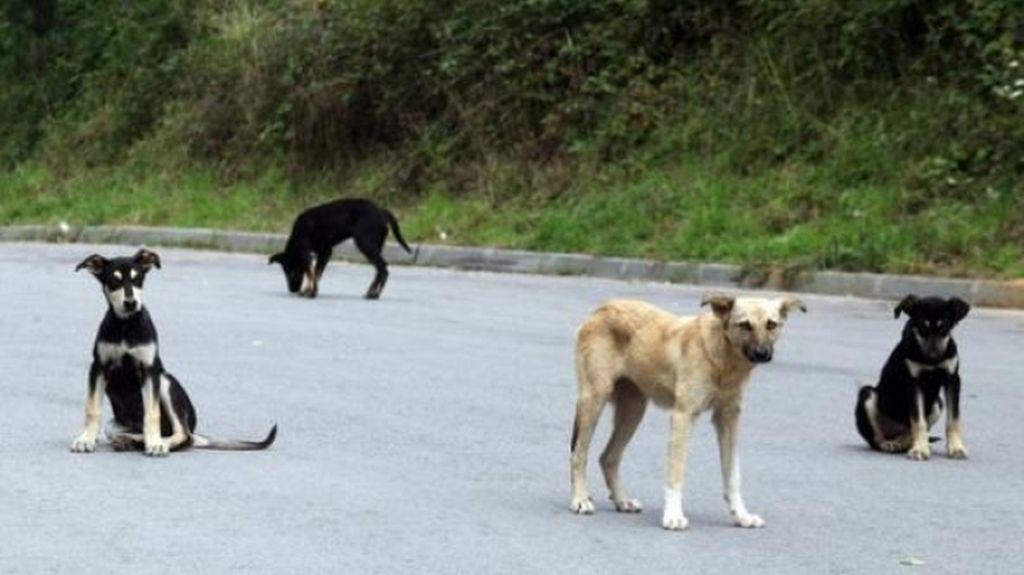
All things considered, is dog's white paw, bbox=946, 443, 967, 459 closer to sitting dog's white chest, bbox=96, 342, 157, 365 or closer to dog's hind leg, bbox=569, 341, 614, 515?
dog's hind leg, bbox=569, 341, 614, 515

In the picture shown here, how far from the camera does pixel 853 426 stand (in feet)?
37.5

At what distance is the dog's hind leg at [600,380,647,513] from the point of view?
887 cm

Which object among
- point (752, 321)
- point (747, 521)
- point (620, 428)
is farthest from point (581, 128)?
point (752, 321)

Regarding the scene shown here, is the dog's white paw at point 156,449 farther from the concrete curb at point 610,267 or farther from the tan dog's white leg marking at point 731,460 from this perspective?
the concrete curb at point 610,267

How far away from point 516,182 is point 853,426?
15741 millimetres

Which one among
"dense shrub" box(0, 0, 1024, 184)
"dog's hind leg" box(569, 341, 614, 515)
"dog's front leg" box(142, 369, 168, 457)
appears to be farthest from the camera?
"dense shrub" box(0, 0, 1024, 184)

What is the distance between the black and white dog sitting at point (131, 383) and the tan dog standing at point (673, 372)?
2009 millimetres

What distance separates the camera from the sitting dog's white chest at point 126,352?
32.4 ft

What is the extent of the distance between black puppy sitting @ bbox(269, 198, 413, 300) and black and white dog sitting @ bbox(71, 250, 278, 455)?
30.0ft

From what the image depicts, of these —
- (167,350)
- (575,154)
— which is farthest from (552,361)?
(575,154)

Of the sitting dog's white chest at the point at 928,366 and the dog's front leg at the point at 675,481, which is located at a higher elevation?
the sitting dog's white chest at the point at 928,366

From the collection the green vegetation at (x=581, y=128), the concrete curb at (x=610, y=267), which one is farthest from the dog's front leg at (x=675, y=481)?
the green vegetation at (x=581, y=128)

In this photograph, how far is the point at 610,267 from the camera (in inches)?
878

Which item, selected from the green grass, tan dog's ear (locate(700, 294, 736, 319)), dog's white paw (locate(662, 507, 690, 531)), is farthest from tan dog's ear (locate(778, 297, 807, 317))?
the green grass
